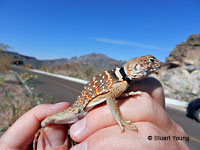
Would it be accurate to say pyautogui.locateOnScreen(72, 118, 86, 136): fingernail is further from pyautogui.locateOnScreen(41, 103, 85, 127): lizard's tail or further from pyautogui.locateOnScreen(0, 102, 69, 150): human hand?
pyautogui.locateOnScreen(0, 102, 69, 150): human hand

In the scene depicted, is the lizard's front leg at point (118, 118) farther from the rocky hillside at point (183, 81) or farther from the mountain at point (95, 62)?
the rocky hillside at point (183, 81)

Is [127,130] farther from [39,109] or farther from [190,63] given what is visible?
[190,63]

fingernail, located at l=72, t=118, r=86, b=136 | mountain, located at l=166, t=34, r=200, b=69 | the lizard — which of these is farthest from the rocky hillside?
fingernail, located at l=72, t=118, r=86, b=136

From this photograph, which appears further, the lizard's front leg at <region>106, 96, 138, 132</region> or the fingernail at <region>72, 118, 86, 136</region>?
the fingernail at <region>72, 118, 86, 136</region>

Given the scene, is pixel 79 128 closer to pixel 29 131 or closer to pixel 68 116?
pixel 68 116

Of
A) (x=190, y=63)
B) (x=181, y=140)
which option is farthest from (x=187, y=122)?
(x=190, y=63)

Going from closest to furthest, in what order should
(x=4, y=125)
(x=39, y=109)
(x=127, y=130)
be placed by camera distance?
(x=127, y=130) < (x=39, y=109) < (x=4, y=125)

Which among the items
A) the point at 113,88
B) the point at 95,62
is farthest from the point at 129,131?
the point at 95,62
